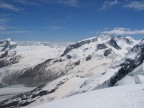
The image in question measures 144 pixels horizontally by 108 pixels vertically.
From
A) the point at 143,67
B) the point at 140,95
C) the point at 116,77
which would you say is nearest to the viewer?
the point at 140,95

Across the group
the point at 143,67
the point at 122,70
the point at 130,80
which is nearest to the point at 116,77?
the point at 122,70

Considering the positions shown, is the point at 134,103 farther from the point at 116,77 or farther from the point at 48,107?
the point at 116,77

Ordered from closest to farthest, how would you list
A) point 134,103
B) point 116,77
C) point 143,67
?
point 134,103 → point 143,67 → point 116,77

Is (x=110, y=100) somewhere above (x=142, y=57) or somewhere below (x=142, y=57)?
below

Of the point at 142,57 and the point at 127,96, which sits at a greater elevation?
the point at 142,57

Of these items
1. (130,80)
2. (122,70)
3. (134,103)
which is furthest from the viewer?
(122,70)

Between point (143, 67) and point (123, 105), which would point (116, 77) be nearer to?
point (143, 67)

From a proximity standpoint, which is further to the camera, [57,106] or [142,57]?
[142,57]

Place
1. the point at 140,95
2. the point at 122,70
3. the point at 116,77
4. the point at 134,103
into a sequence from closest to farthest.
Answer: the point at 134,103, the point at 140,95, the point at 116,77, the point at 122,70

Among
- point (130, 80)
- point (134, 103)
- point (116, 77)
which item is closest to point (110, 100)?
point (134, 103)
